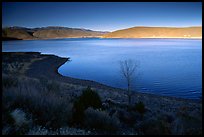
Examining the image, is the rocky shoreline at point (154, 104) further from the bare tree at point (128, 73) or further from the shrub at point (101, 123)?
the bare tree at point (128, 73)

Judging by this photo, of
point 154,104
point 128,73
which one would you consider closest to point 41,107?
point 154,104

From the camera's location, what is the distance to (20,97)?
670 cm

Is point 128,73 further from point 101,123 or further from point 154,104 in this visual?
point 101,123

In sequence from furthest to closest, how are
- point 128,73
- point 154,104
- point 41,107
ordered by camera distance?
1. point 128,73
2. point 154,104
3. point 41,107

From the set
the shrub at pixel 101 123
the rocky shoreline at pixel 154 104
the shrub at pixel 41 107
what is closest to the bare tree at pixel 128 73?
the rocky shoreline at pixel 154 104

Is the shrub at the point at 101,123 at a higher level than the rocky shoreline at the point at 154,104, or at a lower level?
higher

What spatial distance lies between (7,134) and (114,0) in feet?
13.8

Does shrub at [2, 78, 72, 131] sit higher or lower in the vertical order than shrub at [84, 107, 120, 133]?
higher

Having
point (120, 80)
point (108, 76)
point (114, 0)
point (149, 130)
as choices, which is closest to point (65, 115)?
point (149, 130)

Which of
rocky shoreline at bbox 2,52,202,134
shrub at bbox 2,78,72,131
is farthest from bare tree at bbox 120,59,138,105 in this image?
shrub at bbox 2,78,72,131

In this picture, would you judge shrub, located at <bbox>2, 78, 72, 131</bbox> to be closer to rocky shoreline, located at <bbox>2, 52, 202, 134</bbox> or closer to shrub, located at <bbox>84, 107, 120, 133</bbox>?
shrub, located at <bbox>84, 107, 120, 133</bbox>

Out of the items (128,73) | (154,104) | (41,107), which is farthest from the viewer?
(128,73)

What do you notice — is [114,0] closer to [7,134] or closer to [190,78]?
[7,134]

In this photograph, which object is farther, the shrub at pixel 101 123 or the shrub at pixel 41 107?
the shrub at pixel 101 123
